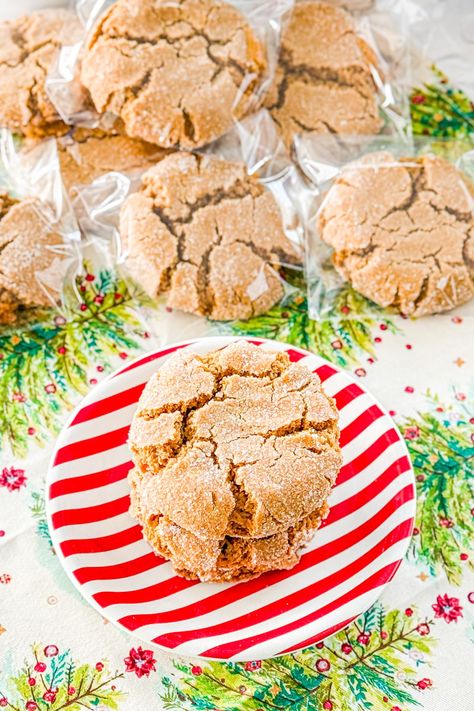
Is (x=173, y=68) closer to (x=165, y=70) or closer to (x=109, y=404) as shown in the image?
(x=165, y=70)

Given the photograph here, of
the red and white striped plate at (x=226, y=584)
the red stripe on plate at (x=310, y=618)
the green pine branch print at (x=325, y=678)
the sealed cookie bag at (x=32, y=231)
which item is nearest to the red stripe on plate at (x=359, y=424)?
the red and white striped plate at (x=226, y=584)

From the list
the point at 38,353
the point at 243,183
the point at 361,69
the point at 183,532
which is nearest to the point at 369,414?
the point at 183,532

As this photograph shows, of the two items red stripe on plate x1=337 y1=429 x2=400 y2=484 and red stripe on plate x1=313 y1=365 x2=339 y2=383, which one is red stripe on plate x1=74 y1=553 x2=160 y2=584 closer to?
red stripe on plate x1=337 y1=429 x2=400 y2=484

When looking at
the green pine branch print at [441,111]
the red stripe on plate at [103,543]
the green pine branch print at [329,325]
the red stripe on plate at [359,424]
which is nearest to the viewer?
the red stripe on plate at [103,543]

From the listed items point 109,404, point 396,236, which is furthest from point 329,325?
point 109,404

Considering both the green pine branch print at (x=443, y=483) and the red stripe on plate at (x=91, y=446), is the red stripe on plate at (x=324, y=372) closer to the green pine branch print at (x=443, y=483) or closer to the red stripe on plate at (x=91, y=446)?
the green pine branch print at (x=443, y=483)

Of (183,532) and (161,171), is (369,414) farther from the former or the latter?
(161,171)
